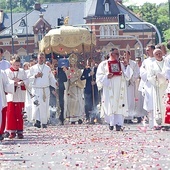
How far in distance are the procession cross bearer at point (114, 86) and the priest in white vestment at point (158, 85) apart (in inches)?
29.3

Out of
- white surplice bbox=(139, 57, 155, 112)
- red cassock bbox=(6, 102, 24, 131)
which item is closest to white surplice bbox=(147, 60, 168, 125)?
white surplice bbox=(139, 57, 155, 112)

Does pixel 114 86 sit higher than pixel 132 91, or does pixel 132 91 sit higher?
pixel 132 91

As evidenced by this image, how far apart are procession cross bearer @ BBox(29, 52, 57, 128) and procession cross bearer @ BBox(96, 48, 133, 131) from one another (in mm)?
3200

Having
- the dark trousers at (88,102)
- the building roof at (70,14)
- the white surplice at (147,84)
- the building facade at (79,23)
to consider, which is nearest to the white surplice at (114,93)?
the white surplice at (147,84)

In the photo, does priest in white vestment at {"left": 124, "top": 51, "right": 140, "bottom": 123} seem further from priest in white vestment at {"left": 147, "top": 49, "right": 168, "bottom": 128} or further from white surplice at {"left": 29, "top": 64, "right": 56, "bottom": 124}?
priest in white vestment at {"left": 147, "top": 49, "right": 168, "bottom": 128}

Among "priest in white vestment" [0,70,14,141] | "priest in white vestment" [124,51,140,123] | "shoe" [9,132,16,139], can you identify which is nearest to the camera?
"priest in white vestment" [0,70,14,141]

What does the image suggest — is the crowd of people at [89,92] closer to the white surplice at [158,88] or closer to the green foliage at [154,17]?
the white surplice at [158,88]

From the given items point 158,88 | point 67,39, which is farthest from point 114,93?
point 67,39

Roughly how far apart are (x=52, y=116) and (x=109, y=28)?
322ft

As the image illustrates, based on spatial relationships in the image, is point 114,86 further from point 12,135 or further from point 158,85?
point 12,135

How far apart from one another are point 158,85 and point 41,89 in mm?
4907

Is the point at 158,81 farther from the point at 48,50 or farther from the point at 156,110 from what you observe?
the point at 48,50

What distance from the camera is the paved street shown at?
14789mm

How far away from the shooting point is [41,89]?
2738cm
